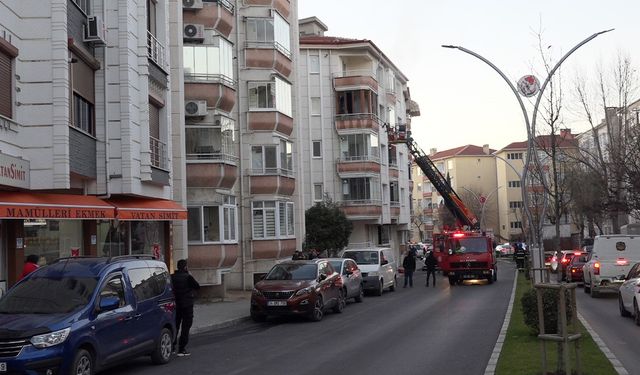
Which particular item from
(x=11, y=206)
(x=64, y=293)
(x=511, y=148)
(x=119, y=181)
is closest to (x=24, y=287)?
(x=64, y=293)

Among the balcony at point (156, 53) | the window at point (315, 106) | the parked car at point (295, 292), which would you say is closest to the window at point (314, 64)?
the window at point (315, 106)

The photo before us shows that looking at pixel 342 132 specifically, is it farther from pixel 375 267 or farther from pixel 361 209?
pixel 375 267

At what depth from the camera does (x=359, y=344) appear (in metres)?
14.5

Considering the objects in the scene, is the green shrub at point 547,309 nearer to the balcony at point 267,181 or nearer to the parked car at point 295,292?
the parked car at point 295,292

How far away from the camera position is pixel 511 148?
383ft

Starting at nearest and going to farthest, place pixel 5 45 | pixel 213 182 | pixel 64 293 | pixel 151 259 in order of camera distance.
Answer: pixel 64 293 < pixel 151 259 < pixel 5 45 < pixel 213 182

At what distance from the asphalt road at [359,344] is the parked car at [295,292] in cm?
39

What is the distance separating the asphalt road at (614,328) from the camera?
11.9m

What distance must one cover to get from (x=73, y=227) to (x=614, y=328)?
13054 mm

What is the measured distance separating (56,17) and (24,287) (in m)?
7.55

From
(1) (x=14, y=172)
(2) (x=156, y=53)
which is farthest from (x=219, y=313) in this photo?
(1) (x=14, y=172)

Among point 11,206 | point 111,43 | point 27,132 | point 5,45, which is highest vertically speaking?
point 111,43

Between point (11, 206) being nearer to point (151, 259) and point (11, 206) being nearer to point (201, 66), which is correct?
point (151, 259)

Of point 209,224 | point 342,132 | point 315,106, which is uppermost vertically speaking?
point 315,106
